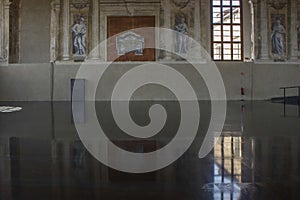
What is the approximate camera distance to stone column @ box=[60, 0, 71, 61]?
19.1m

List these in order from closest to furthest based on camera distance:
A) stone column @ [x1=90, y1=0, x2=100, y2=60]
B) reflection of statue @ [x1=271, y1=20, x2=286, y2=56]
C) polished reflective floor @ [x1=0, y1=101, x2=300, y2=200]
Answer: polished reflective floor @ [x1=0, y1=101, x2=300, y2=200] → reflection of statue @ [x1=271, y1=20, x2=286, y2=56] → stone column @ [x1=90, y1=0, x2=100, y2=60]

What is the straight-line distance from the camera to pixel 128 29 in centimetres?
1955

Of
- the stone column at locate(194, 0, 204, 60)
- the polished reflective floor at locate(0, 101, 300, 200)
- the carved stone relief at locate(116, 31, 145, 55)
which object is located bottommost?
the polished reflective floor at locate(0, 101, 300, 200)

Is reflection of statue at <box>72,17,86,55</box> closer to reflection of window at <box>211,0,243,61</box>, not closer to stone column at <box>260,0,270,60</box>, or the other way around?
reflection of window at <box>211,0,243,61</box>

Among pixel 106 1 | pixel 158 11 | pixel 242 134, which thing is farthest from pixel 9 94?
pixel 242 134

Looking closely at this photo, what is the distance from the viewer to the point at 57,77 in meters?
18.6

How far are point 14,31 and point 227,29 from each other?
11.5 metres

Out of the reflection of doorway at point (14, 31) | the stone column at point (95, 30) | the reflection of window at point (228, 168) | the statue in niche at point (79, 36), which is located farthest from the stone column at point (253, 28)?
the reflection of window at point (228, 168)

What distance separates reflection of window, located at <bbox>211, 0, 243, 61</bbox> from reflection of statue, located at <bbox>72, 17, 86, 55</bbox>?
681 cm

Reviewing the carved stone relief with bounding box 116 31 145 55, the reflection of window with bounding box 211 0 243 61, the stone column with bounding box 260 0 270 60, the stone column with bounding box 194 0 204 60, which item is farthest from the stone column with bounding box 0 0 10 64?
the stone column with bounding box 260 0 270 60

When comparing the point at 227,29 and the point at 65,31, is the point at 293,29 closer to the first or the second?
the point at 227,29

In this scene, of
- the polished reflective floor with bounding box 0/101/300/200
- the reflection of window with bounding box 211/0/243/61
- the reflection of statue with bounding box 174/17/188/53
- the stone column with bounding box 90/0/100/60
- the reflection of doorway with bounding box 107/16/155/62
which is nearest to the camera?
the polished reflective floor with bounding box 0/101/300/200

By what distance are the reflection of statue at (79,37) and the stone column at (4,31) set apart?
3.36 m

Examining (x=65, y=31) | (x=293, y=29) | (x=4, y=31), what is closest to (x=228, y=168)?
(x=65, y=31)
